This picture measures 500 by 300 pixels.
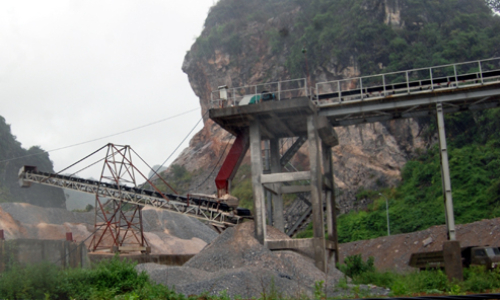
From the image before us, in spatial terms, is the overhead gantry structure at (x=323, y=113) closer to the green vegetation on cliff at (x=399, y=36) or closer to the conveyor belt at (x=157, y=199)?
the conveyor belt at (x=157, y=199)

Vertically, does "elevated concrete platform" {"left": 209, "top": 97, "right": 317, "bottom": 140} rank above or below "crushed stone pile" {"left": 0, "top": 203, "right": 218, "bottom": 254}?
above

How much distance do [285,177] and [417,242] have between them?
14.7m

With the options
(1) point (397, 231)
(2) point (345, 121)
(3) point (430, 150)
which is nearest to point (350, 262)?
(2) point (345, 121)

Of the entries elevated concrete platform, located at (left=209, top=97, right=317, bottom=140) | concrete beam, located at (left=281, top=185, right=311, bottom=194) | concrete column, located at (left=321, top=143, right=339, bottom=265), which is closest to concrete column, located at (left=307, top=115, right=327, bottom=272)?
elevated concrete platform, located at (left=209, top=97, right=317, bottom=140)

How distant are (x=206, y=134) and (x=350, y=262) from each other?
54.2 m

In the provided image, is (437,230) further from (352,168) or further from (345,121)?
(352,168)

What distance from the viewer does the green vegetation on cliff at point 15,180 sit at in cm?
6400

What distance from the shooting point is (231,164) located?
91.0 ft

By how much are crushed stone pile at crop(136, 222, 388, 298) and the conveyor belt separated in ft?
7.87

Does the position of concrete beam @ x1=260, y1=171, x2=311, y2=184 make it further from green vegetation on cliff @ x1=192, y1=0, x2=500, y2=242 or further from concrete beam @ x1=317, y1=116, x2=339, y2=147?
green vegetation on cliff @ x1=192, y1=0, x2=500, y2=242

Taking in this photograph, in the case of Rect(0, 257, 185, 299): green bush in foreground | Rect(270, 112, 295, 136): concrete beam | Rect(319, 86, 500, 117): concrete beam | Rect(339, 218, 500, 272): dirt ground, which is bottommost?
Rect(339, 218, 500, 272): dirt ground

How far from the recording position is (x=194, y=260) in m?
24.1

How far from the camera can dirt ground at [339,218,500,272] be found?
31600 mm

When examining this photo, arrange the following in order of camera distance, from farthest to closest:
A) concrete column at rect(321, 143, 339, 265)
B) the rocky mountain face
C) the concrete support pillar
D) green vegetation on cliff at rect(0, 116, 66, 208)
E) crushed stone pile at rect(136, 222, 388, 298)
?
1. green vegetation on cliff at rect(0, 116, 66, 208)
2. the rocky mountain face
3. concrete column at rect(321, 143, 339, 265)
4. the concrete support pillar
5. crushed stone pile at rect(136, 222, 388, 298)
